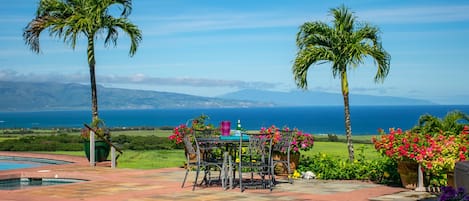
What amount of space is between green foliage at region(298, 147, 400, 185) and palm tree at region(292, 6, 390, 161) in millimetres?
895

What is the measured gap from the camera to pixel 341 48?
12633 mm

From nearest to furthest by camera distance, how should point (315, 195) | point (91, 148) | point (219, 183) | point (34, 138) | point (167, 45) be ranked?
point (315, 195), point (219, 183), point (91, 148), point (34, 138), point (167, 45)

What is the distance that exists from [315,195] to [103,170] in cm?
519

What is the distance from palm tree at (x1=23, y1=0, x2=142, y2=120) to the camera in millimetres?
15500

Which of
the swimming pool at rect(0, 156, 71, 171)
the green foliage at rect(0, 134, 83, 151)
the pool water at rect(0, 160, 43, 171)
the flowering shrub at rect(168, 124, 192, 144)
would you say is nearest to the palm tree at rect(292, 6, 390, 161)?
the flowering shrub at rect(168, 124, 192, 144)

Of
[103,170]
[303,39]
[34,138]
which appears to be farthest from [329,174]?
[34,138]

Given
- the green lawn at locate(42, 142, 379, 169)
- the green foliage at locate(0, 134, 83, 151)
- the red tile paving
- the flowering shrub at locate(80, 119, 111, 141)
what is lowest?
the red tile paving

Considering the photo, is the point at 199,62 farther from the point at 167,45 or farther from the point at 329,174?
the point at 329,174

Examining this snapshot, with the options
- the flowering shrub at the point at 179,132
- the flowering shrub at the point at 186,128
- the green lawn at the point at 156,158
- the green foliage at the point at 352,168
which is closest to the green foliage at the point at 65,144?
the green lawn at the point at 156,158

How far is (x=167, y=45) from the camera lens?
41719 millimetres

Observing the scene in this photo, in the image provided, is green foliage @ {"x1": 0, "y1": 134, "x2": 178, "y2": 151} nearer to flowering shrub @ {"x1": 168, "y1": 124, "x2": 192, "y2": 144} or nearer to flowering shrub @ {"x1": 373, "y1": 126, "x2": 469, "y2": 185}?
flowering shrub @ {"x1": 168, "y1": 124, "x2": 192, "y2": 144}

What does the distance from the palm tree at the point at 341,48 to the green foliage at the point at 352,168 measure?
0.89 m

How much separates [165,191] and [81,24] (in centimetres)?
685

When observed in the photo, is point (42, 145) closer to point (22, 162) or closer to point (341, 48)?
point (22, 162)
